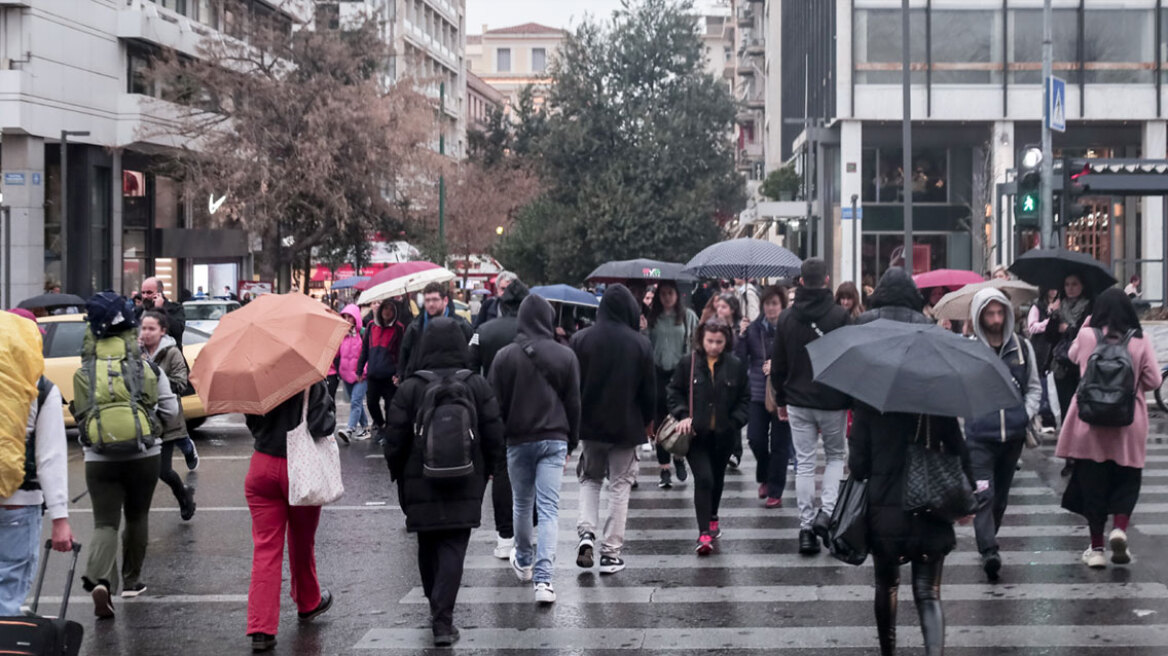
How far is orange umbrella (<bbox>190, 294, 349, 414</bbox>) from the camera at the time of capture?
7031 mm

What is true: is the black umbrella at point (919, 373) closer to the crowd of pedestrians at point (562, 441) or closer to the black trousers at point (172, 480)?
the crowd of pedestrians at point (562, 441)

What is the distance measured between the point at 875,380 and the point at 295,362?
112 inches

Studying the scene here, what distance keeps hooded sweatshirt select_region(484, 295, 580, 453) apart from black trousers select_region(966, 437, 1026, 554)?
2.40 meters

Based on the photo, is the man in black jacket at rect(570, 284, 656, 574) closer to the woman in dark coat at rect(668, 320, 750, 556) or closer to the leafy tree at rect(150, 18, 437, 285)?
the woman in dark coat at rect(668, 320, 750, 556)

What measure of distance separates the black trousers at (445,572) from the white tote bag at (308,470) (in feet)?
1.77

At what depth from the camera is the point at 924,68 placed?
Result: 42.2 metres

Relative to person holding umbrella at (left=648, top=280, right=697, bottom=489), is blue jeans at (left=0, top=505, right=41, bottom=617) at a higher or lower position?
lower

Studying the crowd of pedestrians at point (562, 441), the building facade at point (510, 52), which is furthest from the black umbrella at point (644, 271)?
the building facade at point (510, 52)

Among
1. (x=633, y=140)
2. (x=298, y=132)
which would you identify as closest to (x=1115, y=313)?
(x=298, y=132)

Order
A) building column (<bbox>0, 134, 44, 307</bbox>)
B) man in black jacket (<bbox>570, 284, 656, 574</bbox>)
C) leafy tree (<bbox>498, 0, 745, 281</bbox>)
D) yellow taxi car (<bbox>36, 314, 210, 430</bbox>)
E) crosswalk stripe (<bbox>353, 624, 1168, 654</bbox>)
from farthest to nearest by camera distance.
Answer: leafy tree (<bbox>498, 0, 745, 281</bbox>), building column (<bbox>0, 134, 44, 307</bbox>), yellow taxi car (<bbox>36, 314, 210, 430</bbox>), man in black jacket (<bbox>570, 284, 656, 574</bbox>), crosswalk stripe (<bbox>353, 624, 1168, 654</bbox>)

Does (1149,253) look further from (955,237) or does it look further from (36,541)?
(36,541)

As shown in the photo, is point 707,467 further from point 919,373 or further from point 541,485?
point 919,373

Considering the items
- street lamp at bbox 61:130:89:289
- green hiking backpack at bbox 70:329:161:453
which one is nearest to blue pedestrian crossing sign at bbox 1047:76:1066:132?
green hiking backpack at bbox 70:329:161:453

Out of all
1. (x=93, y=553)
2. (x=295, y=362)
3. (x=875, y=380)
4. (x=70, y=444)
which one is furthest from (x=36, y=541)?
(x=70, y=444)
